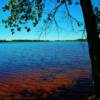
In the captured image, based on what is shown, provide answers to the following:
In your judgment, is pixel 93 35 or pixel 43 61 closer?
pixel 93 35

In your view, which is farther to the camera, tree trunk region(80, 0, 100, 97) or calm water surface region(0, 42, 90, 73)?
calm water surface region(0, 42, 90, 73)

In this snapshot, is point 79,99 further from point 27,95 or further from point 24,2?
point 24,2

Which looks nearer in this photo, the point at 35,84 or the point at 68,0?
the point at 68,0

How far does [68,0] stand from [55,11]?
32.1 inches

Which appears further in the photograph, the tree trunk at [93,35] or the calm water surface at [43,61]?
the calm water surface at [43,61]

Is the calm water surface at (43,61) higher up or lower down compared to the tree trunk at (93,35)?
lower down

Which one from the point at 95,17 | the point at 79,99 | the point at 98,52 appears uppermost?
the point at 95,17

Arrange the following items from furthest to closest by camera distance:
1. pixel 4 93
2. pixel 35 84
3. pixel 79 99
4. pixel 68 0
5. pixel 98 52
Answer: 1. pixel 35 84
2. pixel 4 93
3. pixel 79 99
4. pixel 68 0
5. pixel 98 52

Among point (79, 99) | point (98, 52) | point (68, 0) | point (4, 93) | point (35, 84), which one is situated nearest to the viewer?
point (98, 52)

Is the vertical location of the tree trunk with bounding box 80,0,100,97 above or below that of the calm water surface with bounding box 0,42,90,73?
above

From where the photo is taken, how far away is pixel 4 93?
16.0 m

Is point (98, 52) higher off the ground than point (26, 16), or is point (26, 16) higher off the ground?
point (26, 16)

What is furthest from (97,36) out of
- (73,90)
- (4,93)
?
(4,93)

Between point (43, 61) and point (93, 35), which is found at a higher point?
point (93, 35)
